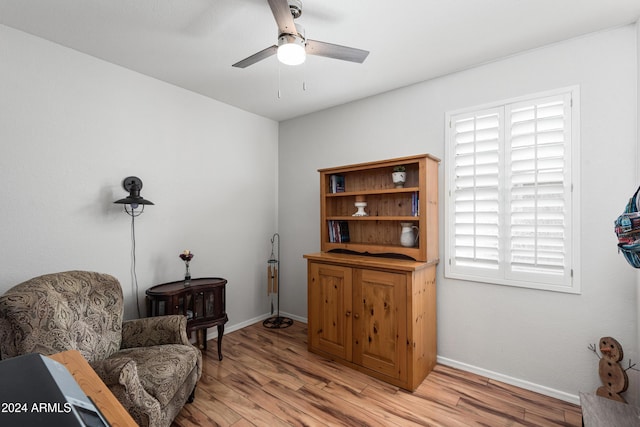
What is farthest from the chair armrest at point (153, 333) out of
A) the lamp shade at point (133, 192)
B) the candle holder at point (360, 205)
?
the candle holder at point (360, 205)

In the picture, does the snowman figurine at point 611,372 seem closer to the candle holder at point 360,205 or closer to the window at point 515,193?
the window at point 515,193

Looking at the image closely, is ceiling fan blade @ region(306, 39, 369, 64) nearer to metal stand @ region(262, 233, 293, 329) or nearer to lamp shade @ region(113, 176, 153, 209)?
lamp shade @ region(113, 176, 153, 209)

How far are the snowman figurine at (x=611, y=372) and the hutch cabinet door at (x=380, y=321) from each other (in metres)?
1.30

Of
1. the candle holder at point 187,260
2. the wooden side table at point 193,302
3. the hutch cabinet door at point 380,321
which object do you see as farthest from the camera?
the candle holder at point 187,260

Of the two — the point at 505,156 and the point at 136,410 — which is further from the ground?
the point at 505,156

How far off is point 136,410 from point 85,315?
754mm

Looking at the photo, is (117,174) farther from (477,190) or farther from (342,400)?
(477,190)

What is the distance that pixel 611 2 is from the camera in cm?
185

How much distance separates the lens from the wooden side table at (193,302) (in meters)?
2.58

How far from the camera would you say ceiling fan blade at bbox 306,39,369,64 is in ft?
5.79

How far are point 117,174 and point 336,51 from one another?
2147mm

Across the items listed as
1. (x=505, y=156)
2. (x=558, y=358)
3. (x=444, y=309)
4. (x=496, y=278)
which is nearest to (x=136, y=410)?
(x=444, y=309)

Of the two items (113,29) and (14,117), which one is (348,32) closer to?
(113,29)

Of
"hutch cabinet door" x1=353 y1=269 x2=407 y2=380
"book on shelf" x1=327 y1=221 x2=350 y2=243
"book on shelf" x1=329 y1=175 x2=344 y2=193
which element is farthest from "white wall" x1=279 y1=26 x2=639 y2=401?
"book on shelf" x1=327 y1=221 x2=350 y2=243
